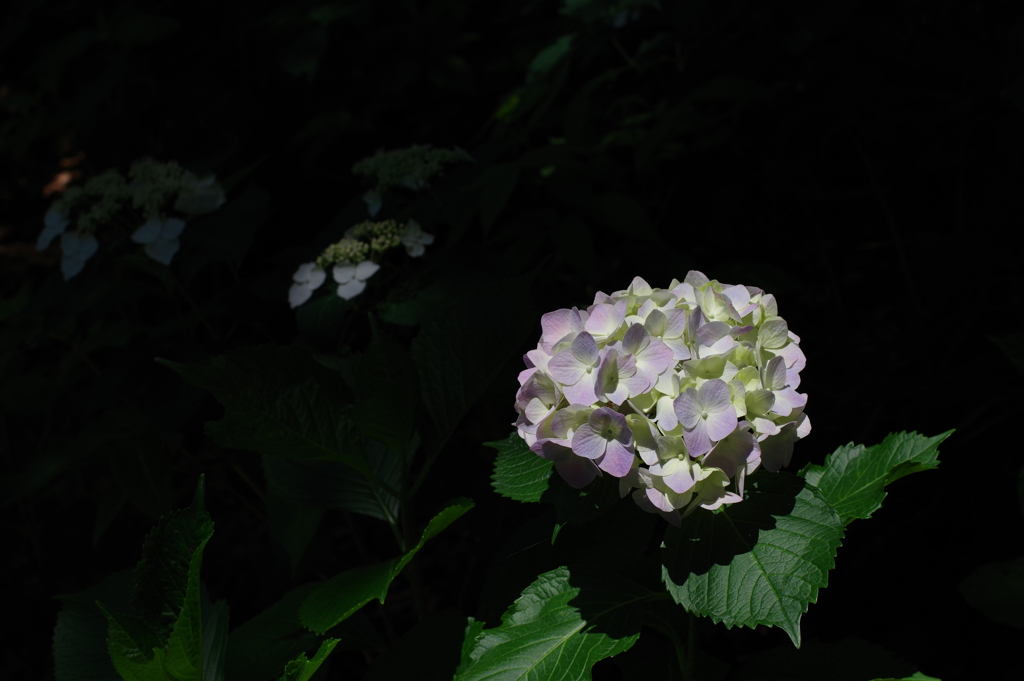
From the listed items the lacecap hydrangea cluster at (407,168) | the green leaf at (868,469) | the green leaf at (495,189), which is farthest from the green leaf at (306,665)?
the lacecap hydrangea cluster at (407,168)

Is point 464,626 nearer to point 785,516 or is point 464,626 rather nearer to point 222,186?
point 785,516

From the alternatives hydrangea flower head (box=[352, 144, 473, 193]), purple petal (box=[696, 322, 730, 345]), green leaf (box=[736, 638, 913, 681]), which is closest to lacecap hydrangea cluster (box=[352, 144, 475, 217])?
hydrangea flower head (box=[352, 144, 473, 193])

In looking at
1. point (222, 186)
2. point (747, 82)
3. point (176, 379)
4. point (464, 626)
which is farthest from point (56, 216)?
point (747, 82)

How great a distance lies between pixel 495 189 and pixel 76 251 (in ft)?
2.54

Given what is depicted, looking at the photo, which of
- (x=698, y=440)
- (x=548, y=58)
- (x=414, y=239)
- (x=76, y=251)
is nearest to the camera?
(x=698, y=440)

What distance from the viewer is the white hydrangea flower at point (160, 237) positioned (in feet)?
4.27

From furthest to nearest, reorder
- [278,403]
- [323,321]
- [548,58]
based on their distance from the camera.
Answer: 1. [548,58]
2. [323,321]
3. [278,403]

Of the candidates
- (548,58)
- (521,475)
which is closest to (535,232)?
(548,58)

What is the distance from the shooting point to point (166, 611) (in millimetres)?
786

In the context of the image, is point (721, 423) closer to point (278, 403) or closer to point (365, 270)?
point (278, 403)

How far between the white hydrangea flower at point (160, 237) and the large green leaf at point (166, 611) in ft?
2.16

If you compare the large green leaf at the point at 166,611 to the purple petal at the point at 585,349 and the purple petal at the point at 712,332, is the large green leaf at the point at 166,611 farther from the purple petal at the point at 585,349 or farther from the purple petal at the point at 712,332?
the purple petal at the point at 712,332

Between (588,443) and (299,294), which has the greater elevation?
(588,443)

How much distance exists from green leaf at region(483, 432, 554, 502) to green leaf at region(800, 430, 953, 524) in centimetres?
30
